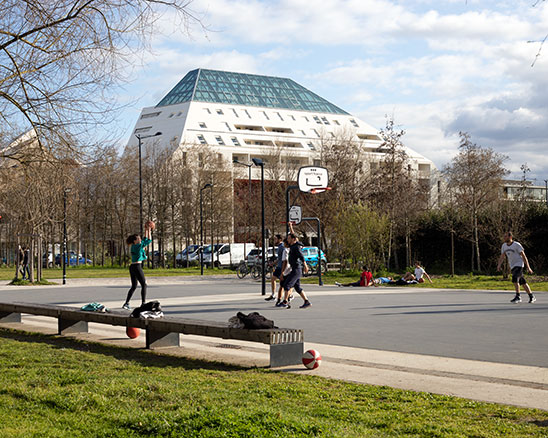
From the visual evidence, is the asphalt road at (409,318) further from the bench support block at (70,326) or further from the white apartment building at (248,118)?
the white apartment building at (248,118)

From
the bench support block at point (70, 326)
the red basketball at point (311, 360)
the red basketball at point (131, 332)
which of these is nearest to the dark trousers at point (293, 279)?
the bench support block at point (70, 326)

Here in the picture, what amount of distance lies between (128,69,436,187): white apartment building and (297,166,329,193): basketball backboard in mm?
36433

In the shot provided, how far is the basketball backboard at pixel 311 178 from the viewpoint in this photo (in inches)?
1414

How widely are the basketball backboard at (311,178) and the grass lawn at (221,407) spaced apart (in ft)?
89.7

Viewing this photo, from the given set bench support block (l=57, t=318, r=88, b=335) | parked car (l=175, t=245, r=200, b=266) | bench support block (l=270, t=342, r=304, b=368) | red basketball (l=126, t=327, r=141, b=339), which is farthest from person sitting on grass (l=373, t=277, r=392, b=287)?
parked car (l=175, t=245, r=200, b=266)

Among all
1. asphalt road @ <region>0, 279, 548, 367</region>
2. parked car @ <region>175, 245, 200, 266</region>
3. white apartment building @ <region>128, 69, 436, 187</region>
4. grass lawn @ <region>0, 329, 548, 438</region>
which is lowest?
asphalt road @ <region>0, 279, 548, 367</region>

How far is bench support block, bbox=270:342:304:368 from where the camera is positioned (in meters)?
8.95

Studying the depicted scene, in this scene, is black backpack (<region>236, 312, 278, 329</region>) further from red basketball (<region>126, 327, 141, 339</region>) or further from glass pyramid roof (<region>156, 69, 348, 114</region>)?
glass pyramid roof (<region>156, 69, 348, 114</region>)

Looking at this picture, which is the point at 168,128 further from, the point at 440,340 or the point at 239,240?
the point at 440,340

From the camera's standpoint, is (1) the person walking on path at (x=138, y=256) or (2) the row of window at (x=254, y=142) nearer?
(1) the person walking on path at (x=138, y=256)

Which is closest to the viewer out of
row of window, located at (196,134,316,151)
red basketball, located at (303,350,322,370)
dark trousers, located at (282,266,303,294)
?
red basketball, located at (303,350,322,370)

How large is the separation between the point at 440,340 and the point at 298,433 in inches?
281

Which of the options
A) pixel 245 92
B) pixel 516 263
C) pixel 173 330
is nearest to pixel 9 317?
pixel 173 330

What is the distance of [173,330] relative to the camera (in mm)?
10086
